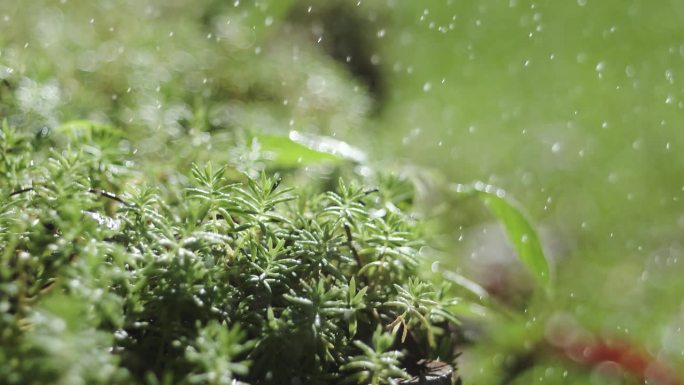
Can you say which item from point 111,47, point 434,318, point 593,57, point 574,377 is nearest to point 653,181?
point 593,57

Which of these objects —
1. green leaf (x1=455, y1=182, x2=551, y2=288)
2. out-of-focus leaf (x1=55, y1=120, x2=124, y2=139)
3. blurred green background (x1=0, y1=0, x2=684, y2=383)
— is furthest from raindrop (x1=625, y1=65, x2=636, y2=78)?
out-of-focus leaf (x1=55, y1=120, x2=124, y2=139)

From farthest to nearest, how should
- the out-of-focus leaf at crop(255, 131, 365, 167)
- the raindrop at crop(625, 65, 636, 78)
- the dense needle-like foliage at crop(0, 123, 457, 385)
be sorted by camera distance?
the raindrop at crop(625, 65, 636, 78)
the out-of-focus leaf at crop(255, 131, 365, 167)
the dense needle-like foliage at crop(0, 123, 457, 385)

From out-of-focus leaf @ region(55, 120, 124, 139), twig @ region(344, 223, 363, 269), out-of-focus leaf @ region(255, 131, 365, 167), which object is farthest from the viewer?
out-of-focus leaf @ region(255, 131, 365, 167)

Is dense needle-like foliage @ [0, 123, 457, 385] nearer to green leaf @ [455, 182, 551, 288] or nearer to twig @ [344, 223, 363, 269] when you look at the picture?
twig @ [344, 223, 363, 269]

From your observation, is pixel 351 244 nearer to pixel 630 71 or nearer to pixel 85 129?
pixel 85 129

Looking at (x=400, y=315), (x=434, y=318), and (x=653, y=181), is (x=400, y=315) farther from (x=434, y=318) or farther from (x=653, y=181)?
(x=653, y=181)

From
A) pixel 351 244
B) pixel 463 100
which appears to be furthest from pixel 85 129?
pixel 463 100

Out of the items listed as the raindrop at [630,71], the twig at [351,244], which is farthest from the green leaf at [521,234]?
the raindrop at [630,71]
